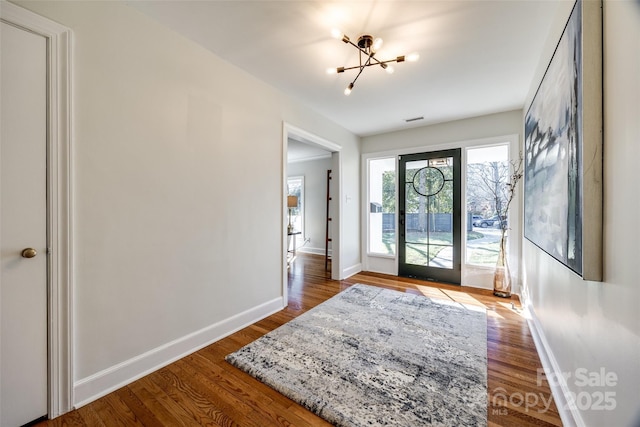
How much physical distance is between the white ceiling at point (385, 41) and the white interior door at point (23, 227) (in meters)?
0.85

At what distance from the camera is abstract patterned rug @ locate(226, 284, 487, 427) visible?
153 cm

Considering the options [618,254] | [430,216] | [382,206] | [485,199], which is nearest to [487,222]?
[485,199]

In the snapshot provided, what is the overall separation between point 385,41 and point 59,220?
258cm

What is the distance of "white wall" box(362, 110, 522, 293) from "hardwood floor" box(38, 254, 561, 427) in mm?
1469

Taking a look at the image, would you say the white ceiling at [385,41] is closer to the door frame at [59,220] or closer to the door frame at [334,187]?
the door frame at [334,187]

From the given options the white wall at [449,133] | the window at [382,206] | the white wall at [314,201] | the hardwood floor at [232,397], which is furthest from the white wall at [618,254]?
the white wall at [314,201]

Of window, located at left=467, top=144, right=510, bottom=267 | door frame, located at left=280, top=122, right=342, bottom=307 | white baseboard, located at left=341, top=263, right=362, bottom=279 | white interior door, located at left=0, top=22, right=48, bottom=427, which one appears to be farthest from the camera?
white baseboard, located at left=341, top=263, right=362, bottom=279

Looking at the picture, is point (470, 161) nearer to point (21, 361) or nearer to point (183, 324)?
point (183, 324)

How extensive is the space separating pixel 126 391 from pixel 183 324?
51 centimetres

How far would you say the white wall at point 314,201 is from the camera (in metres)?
6.59

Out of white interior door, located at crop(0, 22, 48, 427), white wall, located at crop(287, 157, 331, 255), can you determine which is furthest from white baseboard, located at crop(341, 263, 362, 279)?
white interior door, located at crop(0, 22, 48, 427)

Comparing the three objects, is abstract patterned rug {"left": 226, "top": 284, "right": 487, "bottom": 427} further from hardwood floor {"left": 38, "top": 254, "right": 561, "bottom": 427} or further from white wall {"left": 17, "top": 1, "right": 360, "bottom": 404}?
white wall {"left": 17, "top": 1, "right": 360, "bottom": 404}

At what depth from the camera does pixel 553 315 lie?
5.91 ft

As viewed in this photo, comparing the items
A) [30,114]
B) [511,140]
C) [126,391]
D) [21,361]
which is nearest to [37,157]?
[30,114]
